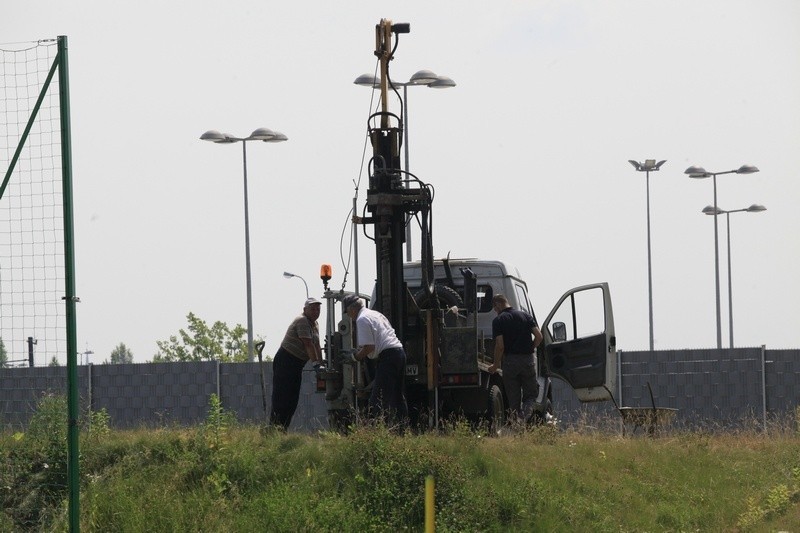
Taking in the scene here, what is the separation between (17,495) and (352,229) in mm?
5324

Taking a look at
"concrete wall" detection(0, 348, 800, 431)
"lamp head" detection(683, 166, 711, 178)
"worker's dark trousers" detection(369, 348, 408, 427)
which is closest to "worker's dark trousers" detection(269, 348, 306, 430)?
"worker's dark trousers" detection(369, 348, 408, 427)

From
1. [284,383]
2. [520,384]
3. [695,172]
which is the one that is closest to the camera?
[284,383]

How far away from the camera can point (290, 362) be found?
1566cm

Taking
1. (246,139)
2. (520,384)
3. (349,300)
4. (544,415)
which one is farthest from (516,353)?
(246,139)

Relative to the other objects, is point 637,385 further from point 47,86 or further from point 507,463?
point 47,86

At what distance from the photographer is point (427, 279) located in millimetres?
15812

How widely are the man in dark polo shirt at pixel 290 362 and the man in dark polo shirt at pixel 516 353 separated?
7.16ft

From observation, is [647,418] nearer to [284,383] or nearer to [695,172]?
[284,383]

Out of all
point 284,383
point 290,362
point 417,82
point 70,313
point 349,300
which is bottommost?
point 284,383

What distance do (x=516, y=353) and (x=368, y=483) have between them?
14.0ft

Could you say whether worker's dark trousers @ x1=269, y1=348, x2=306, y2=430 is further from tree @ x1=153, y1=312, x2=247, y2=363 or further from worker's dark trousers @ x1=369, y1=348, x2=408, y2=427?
tree @ x1=153, y1=312, x2=247, y2=363

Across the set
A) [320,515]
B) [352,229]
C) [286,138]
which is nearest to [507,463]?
[320,515]

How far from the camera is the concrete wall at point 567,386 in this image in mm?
26453

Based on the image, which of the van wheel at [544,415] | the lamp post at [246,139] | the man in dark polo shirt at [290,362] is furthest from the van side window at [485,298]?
the lamp post at [246,139]
